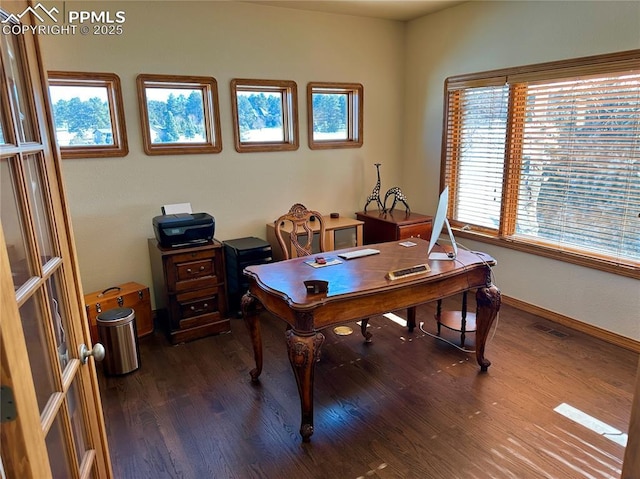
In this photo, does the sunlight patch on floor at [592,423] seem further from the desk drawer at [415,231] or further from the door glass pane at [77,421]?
the door glass pane at [77,421]

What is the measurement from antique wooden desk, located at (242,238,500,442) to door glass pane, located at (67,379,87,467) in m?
1.00

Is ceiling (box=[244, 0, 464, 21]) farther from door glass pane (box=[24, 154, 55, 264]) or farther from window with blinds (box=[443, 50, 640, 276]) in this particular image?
door glass pane (box=[24, 154, 55, 264])

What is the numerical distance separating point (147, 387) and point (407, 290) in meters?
1.81

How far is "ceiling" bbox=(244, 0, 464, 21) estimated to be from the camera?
3.80 meters

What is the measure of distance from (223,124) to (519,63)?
2.58 metres

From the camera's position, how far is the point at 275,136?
4.18 meters

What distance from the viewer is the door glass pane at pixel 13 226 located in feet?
3.03

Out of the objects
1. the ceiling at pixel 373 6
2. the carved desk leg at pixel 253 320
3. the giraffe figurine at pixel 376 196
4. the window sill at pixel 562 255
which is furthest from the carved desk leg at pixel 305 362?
the ceiling at pixel 373 6

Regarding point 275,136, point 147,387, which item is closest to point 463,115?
point 275,136

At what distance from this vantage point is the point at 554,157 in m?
3.41

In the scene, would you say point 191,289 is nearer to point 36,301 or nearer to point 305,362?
point 305,362

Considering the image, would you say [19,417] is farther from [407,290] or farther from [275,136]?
[275,136]

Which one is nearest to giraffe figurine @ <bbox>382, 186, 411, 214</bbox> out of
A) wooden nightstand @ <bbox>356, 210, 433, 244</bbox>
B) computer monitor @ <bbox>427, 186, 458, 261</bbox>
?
wooden nightstand @ <bbox>356, 210, 433, 244</bbox>

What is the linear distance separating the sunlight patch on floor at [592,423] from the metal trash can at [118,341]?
271cm
